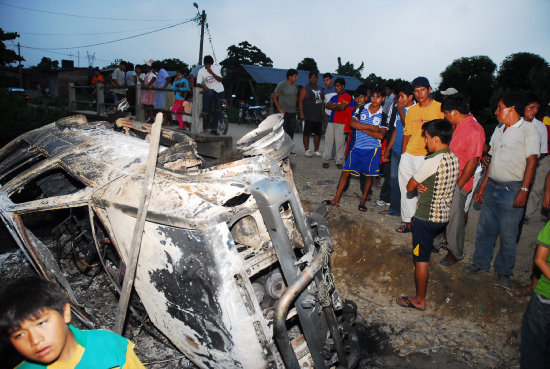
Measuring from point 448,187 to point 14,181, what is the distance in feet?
12.5

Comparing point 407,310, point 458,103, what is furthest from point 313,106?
point 407,310

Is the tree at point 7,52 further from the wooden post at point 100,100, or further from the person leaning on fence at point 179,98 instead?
the person leaning on fence at point 179,98

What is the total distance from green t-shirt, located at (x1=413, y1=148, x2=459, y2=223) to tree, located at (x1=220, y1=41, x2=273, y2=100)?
22928mm

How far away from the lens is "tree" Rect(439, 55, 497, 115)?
63.3ft

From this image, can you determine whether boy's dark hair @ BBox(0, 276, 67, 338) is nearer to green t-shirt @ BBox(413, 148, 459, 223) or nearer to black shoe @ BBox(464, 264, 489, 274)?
green t-shirt @ BBox(413, 148, 459, 223)

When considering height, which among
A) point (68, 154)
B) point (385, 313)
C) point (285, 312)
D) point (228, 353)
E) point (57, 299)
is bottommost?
point (385, 313)

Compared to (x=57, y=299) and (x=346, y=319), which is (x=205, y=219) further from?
(x=346, y=319)

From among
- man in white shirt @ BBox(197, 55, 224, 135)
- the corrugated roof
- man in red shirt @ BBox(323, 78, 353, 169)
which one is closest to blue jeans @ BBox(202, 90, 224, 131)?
man in white shirt @ BBox(197, 55, 224, 135)

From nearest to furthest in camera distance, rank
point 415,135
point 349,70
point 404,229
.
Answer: point 415,135 → point 404,229 → point 349,70

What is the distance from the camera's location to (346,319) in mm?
2885

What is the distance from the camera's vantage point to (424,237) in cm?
334

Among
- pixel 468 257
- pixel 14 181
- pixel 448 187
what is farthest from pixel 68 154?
pixel 468 257

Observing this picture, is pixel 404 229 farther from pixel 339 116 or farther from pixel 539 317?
pixel 339 116

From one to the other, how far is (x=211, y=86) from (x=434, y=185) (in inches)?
225
